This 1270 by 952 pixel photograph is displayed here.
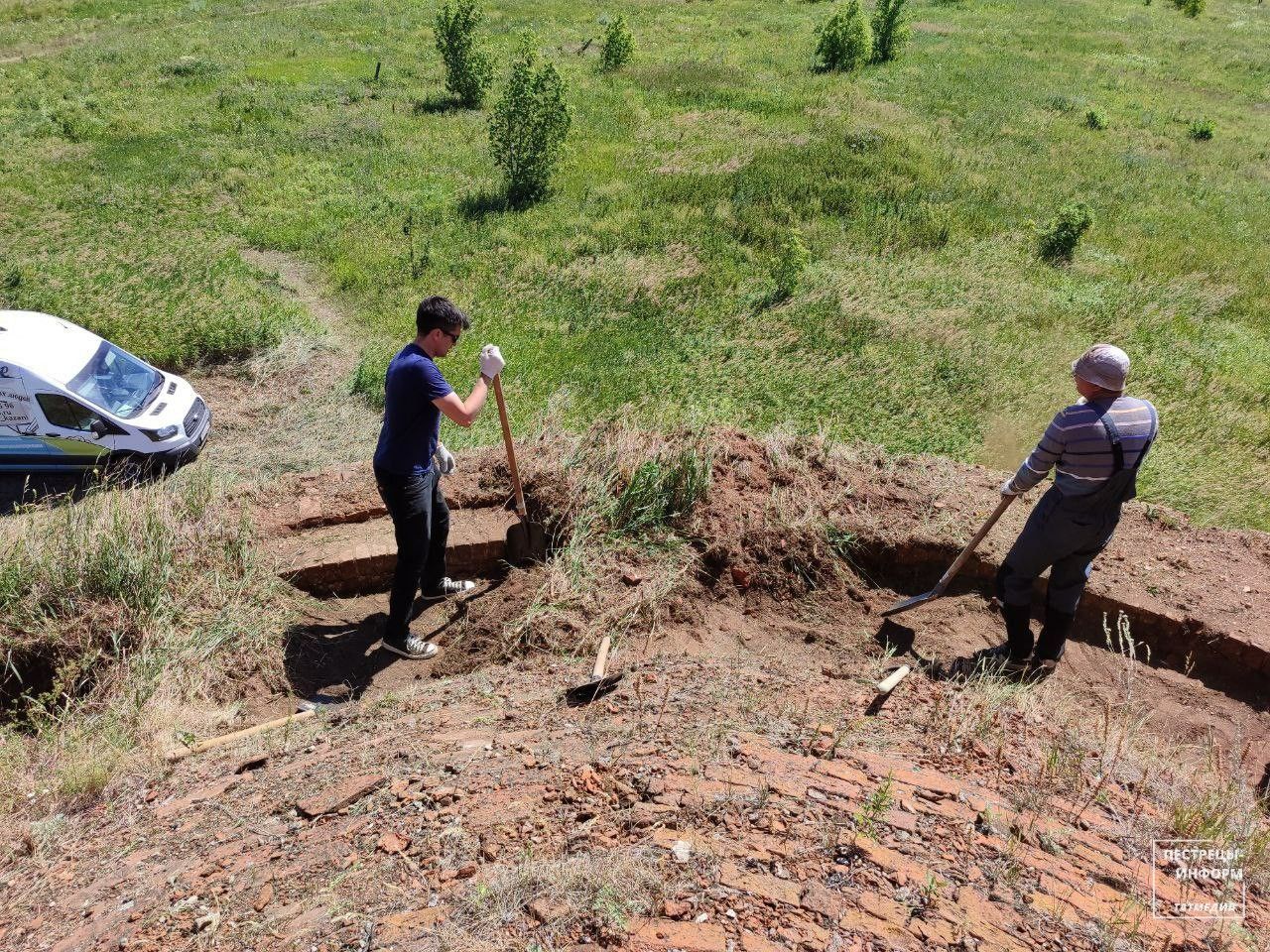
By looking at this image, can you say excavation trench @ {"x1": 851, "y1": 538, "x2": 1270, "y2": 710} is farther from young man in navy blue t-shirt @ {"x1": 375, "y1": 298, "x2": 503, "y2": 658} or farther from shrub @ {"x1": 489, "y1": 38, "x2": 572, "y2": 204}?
shrub @ {"x1": 489, "y1": 38, "x2": 572, "y2": 204}

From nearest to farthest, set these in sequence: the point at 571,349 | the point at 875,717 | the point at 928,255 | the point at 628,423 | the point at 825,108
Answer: the point at 875,717 < the point at 628,423 < the point at 571,349 < the point at 928,255 < the point at 825,108

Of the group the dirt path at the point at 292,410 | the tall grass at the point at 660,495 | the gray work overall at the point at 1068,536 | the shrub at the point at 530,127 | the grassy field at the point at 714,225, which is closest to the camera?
the gray work overall at the point at 1068,536

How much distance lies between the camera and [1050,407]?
29.2 ft

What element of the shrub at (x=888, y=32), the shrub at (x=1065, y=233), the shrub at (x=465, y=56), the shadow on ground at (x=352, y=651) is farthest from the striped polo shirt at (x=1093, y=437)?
the shrub at (x=888, y=32)

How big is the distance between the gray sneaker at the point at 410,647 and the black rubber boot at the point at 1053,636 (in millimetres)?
4014

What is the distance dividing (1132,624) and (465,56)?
18.0m

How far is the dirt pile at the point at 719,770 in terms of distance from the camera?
Answer: 305 centimetres

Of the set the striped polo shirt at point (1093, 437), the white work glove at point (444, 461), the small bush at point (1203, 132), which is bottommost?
the white work glove at point (444, 461)

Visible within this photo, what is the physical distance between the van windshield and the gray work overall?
8.24 metres

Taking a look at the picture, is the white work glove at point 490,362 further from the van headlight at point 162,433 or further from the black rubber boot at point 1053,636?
the van headlight at point 162,433

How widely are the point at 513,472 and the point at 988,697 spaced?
3400mm

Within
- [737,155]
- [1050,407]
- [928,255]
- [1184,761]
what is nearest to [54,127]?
[737,155]

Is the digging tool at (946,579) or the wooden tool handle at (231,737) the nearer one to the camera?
the wooden tool handle at (231,737)

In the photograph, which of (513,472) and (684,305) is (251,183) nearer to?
(684,305)
